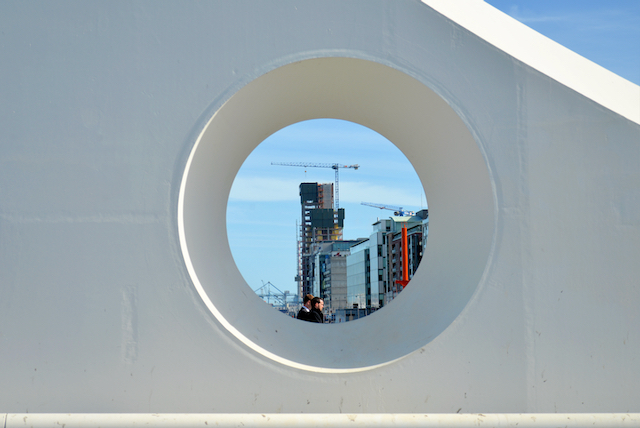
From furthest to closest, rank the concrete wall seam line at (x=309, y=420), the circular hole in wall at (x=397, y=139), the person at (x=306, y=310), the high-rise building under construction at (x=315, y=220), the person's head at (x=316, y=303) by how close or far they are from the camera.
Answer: the high-rise building under construction at (x=315, y=220) → the person's head at (x=316, y=303) → the person at (x=306, y=310) → the circular hole in wall at (x=397, y=139) → the concrete wall seam line at (x=309, y=420)

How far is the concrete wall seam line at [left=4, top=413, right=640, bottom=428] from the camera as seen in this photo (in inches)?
133

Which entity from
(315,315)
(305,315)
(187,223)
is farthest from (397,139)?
(305,315)

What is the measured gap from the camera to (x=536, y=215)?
3.76 metres

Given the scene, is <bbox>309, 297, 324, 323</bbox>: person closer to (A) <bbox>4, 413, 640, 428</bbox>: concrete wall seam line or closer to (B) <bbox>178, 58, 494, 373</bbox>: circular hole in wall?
(B) <bbox>178, 58, 494, 373</bbox>: circular hole in wall

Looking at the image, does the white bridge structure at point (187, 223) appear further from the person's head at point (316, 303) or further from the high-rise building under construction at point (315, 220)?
the high-rise building under construction at point (315, 220)

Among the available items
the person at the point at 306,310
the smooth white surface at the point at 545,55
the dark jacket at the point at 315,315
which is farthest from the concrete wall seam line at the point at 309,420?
the person at the point at 306,310

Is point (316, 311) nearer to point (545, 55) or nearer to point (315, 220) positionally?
point (545, 55)

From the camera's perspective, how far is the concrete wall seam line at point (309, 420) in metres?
3.37

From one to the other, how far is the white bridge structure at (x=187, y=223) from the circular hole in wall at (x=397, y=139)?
7 centimetres

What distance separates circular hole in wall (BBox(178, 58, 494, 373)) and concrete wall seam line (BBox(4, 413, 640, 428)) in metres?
0.41

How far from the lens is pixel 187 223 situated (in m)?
3.98

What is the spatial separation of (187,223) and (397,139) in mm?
2440

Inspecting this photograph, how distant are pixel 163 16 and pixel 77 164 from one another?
1251mm

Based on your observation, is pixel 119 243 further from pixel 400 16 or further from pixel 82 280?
pixel 400 16
